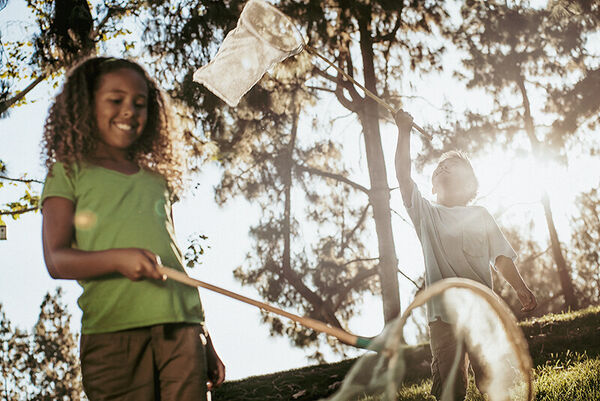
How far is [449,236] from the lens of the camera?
319 centimetres

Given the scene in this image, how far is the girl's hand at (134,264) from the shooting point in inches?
58.6

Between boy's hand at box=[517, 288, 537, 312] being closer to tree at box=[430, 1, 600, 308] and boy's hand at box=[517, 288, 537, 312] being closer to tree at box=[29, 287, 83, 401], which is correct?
tree at box=[430, 1, 600, 308]

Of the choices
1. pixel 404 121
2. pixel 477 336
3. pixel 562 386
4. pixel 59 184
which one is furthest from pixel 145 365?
pixel 562 386

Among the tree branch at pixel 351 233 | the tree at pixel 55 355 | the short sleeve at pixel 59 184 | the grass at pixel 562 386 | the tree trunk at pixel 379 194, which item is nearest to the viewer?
the short sleeve at pixel 59 184

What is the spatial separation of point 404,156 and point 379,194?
6.14 meters

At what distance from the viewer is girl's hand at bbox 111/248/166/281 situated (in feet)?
4.88

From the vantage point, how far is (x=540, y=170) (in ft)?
44.7

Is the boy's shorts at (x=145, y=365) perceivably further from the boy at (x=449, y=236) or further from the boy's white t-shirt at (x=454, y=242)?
the boy's white t-shirt at (x=454, y=242)

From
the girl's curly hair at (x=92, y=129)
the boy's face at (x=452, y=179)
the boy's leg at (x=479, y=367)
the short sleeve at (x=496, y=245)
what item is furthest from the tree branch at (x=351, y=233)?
the girl's curly hair at (x=92, y=129)

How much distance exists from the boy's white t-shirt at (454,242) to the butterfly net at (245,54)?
1.16 m

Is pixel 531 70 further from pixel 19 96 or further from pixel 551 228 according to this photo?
pixel 19 96

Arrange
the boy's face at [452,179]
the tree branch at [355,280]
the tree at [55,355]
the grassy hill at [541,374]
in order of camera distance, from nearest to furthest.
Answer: the boy's face at [452,179] < the grassy hill at [541,374] < the tree branch at [355,280] < the tree at [55,355]

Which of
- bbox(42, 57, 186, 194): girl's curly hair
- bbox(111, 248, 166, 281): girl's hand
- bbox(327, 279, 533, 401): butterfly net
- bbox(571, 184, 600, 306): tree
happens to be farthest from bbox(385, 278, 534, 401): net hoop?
bbox(571, 184, 600, 306): tree

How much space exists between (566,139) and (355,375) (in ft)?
44.7
